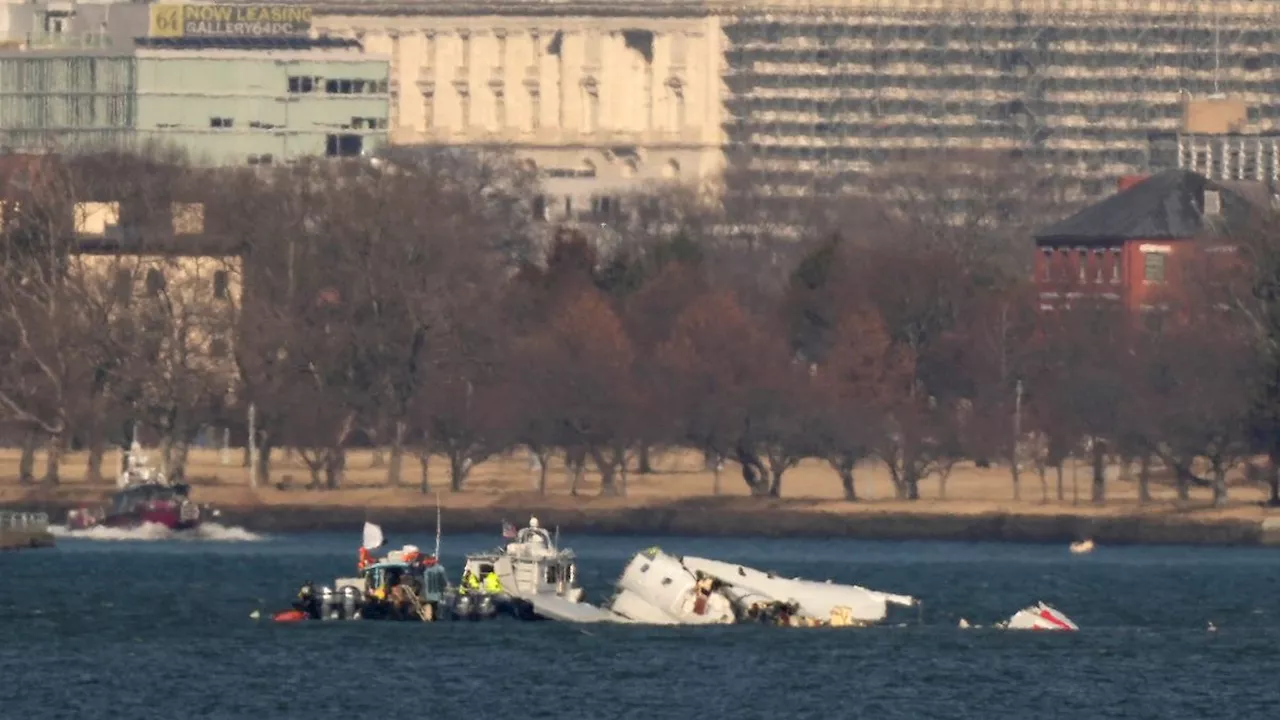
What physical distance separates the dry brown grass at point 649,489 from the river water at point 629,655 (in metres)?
15.1

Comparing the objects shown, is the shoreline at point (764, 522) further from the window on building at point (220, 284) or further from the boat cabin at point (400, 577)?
the boat cabin at point (400, 577)

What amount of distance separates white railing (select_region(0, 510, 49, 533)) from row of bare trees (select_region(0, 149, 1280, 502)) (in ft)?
30.1

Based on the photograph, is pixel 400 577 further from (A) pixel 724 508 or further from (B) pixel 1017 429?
(B) pixel 1017 429

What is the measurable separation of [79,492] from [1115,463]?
105ft

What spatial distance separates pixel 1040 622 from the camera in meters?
108

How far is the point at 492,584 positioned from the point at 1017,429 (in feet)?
162

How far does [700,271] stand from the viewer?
178750mm

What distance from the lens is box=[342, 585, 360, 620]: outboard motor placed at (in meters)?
107

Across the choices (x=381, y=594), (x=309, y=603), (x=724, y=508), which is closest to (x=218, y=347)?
(x=724, y=508)

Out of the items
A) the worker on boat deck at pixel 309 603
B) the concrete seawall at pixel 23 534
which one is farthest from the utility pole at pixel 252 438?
the worker on boat deck at pixel 309 603

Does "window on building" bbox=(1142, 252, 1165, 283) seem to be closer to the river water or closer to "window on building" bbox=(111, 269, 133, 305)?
"window on building" bbox=(111, 269, 133, 305)

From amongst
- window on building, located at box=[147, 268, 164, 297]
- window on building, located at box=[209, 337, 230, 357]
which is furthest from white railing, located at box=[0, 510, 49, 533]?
window on building, located at box=[147, 268, 164, 297]

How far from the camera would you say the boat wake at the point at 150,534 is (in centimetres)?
13788

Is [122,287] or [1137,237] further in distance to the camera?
[1137,237]
